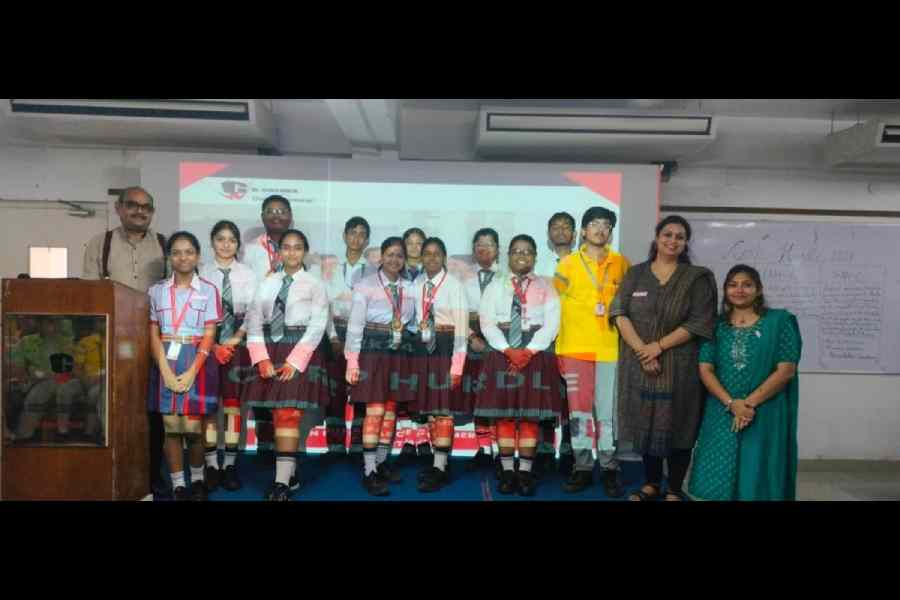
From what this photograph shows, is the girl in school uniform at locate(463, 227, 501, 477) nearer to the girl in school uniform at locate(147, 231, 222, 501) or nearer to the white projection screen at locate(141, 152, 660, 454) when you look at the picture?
the white projection screen at locate(141, 152, 660, 454)

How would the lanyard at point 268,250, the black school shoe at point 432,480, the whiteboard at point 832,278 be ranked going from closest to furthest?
the black school shoe at point 432,480 < the lanyard at point 268,250 < the whiteboard at point 832,278

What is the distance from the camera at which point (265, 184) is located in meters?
3.39

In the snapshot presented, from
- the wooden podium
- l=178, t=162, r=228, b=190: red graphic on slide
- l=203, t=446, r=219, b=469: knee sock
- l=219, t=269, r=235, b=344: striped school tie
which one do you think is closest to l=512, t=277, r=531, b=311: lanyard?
l=219, t=269, r=235, b=344: striped school tie

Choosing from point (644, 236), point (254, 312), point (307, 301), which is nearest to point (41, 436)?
point (254, 312)

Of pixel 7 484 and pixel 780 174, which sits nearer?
pixel 7 484

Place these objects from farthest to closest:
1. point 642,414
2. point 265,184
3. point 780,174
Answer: point 780,174, point 265,184, point 642,414

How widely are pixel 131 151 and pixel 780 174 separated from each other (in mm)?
4185

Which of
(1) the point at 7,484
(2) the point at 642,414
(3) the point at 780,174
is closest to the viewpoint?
(1) the point at 7,484

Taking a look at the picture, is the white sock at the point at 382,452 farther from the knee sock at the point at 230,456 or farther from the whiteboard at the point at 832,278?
the whiteboard at the point at 832,278

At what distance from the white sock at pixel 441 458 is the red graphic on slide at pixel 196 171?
210 centimetres

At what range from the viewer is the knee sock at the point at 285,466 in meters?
3.17

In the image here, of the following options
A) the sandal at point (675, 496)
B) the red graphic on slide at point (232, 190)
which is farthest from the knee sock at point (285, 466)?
the sandal at point (675, 496)

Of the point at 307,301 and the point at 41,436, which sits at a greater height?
the point at 307,301

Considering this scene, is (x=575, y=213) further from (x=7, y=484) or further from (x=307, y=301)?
(x=7, y=484)
